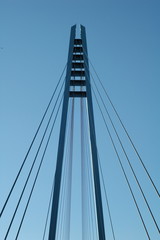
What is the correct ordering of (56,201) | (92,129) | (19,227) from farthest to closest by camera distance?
(92,129)
(56,201)
(19,227)

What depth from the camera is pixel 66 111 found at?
9.43 m

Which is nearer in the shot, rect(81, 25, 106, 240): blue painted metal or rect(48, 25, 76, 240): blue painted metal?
rect(48, 25, 76, 240): blue painted metal

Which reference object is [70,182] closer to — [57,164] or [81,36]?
[57,164]

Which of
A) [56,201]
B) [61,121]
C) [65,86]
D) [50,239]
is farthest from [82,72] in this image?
[50,239]

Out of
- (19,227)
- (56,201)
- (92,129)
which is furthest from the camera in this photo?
(92,129)

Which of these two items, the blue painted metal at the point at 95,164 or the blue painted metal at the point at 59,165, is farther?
the blue painted metal at the point at 95,164

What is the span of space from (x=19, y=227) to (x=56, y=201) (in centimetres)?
169

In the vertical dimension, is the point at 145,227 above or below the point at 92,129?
below

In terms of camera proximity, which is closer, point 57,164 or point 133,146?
point 133,146

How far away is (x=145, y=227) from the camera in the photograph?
6090 millimetres

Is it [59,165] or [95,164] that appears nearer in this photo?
[59,165]

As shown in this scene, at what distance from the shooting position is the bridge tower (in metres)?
7.49

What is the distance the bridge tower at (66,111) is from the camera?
24.6 feet

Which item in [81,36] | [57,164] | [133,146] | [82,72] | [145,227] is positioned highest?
[81,36]
